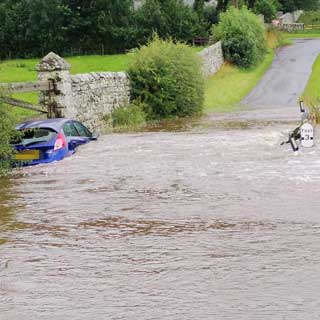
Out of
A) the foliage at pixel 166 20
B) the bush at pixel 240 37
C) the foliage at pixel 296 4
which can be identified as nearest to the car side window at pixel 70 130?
the bush at pixel 240 37

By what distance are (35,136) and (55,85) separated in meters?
6.49

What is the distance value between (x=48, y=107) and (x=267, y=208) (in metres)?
12.7

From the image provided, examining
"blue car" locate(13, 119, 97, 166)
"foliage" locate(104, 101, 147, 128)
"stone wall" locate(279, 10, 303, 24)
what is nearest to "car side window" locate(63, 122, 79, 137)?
"blue car" locate(13, 119, 97, 166)

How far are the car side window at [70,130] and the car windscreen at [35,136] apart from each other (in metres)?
1.04

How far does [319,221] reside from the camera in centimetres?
1040

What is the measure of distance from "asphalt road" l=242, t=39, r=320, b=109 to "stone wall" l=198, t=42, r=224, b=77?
3.44 metres

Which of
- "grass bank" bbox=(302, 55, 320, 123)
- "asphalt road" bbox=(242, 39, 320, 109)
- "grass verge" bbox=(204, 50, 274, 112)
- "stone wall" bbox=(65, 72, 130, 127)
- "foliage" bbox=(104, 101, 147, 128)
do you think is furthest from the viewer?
"asphalt road" bbox=(242, 39, 320, 109)

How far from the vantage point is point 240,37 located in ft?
173

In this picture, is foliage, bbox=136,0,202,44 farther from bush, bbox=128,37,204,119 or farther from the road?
the road

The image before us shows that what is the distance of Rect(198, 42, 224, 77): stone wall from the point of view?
1778 inches

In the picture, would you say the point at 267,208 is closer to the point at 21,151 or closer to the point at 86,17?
the point at 21,151

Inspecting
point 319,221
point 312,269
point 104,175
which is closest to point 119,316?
point 312,269

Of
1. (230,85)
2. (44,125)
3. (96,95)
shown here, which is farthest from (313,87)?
(44,125)

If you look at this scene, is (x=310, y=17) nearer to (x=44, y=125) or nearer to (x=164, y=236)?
(x=44, y=125)
